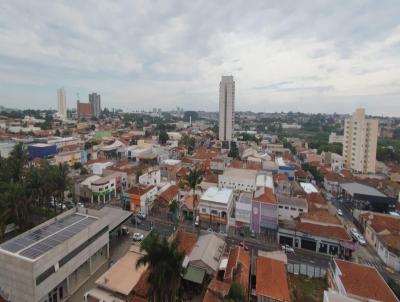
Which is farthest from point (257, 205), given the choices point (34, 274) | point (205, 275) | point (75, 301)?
point (34, 274)

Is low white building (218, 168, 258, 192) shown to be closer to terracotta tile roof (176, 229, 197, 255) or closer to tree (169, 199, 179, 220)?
tree (169, 199, 179, 220)

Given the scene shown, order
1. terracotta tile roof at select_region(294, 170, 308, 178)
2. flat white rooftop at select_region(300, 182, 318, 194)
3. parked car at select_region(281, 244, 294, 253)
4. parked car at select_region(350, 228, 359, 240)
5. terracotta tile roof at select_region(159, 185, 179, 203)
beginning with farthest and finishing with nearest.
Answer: terracotta tile roof at select_region(294, 170, 308, 178) → flat white rooftop at select_region(300, 182, 318, 194) → terracotta tile roof at select_region(159, 185, 179, 203) → parked car at select_region(350, 228, 359, 240) → parked car at select_region(281, 244, 294, 253)

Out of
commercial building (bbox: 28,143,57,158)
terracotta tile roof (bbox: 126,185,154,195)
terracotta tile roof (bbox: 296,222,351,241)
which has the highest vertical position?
commercial building (bbox: 28,143,57,158)

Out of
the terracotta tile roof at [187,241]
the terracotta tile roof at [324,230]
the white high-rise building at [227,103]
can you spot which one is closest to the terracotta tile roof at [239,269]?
the terracotta tile roof at [187,241]

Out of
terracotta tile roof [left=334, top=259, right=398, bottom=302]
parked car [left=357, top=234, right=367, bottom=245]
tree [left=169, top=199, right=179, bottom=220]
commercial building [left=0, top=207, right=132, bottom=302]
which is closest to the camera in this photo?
commercial building [left=0, top=207, right=132, bottom=302]

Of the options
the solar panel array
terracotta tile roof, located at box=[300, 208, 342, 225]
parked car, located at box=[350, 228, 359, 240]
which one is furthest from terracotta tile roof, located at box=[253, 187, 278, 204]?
the solar panel array

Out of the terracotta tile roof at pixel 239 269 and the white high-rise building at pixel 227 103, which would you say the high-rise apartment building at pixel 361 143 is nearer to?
the white high-rise building at pixel 227 103

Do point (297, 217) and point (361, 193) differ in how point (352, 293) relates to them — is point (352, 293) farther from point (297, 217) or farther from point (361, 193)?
point (361, 193)
